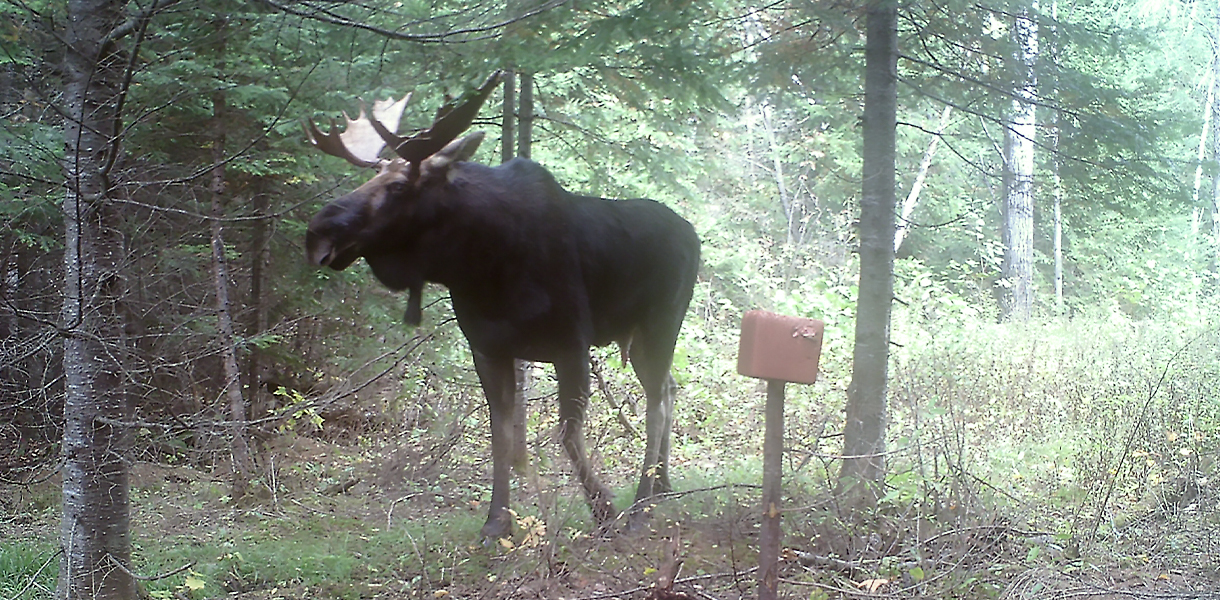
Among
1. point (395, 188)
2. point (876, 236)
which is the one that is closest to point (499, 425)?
point (395, 188)

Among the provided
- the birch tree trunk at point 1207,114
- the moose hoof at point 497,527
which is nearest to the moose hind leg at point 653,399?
the moose hoof at point 497,527

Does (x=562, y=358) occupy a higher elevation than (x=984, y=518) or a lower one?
higher

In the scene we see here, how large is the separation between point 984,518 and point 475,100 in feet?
10.9

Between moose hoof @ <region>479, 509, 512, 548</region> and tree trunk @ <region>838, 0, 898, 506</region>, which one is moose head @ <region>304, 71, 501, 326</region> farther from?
tree trunk @ <region>838, 0, 898, 506</region>

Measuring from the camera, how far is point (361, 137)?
16.6ft

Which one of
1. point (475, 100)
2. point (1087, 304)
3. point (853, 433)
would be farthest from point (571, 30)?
point (1087, 304)

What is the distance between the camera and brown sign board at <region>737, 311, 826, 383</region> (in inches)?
148

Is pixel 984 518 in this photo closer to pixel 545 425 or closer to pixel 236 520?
pixel 545 425

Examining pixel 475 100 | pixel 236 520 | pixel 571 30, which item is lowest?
pixel 236 520

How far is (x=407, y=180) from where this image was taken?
15.3ft

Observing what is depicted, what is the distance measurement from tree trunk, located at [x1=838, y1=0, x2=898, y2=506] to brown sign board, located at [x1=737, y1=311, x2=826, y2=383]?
230 centimetres

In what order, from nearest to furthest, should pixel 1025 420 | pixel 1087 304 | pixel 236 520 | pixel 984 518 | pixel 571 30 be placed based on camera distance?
pixel 984 518 → pixel 571 30 → pixel 236 520 → pixel 1025 420 → pixel 1087 304

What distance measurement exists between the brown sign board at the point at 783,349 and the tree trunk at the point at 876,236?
2.30m

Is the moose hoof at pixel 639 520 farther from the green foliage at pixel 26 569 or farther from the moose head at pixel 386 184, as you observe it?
the green foliage at pixel 26 569
